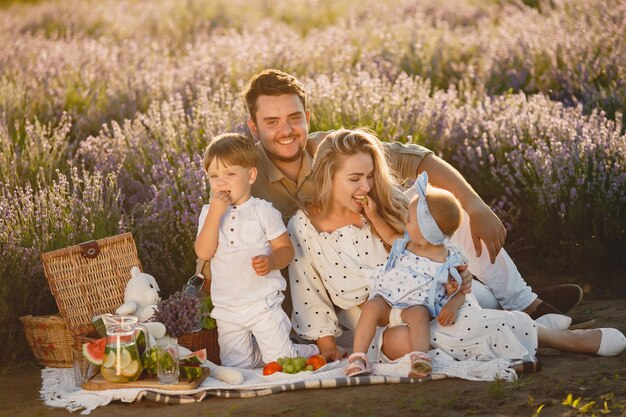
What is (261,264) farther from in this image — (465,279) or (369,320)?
(465,279)

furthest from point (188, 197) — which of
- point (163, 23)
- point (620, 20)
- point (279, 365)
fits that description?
point (163, 23)

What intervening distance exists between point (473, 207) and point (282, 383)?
4.53 feet

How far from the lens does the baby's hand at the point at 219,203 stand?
4.75m

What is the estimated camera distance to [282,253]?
488 centimetres

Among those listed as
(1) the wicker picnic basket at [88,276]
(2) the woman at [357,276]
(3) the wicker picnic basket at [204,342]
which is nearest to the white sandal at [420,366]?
(2) the woman at [357,276]

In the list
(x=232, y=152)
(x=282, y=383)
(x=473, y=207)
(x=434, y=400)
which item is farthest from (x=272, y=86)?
(x=434, y=400)

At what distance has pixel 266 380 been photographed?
183 inches

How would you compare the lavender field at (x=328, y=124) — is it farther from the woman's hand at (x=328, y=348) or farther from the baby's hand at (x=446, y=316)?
the baby's hand at (x=446, y=316)

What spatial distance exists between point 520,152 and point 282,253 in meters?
2.16

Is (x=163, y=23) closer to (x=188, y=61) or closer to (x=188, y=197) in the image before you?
(x=188, y=61)

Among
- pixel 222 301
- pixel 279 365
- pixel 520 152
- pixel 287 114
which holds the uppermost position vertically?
pixel 287 114

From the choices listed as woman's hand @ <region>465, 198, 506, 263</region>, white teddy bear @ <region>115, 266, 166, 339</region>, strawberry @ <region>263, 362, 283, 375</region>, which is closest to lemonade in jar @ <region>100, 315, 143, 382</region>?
white teddy bear @ <region>115, 266, 166, 339</region>

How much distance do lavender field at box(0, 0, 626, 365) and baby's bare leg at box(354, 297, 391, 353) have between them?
4.52 ft

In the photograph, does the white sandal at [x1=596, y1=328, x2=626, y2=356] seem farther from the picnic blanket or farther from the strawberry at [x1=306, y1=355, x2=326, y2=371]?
the strawberry at [x1=306, y1=355, x2=326, y2=371]
